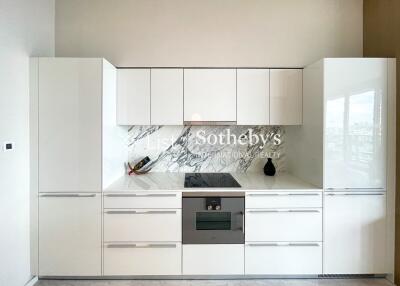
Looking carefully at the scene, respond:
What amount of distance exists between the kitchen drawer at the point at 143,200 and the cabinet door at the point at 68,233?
12 cm

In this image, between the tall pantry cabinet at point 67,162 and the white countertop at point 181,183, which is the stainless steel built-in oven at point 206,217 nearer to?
the white countertop at point 181,183

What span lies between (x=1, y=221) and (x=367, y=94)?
3.14 metres

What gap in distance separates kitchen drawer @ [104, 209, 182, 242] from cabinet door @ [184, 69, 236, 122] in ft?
3.36

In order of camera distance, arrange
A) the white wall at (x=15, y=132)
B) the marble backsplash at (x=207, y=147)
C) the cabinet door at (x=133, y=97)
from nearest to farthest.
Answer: the white wall at (x=15, y=132) → the cabinet door at (x=133, y=97) → the marble backsplash at (x=207, y=147)

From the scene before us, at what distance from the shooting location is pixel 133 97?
2.82 metres

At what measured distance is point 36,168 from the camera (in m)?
2.41

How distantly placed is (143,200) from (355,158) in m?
1.90

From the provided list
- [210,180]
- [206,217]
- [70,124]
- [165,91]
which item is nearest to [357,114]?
[210,180]

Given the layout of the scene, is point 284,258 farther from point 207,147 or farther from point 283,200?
point 207,147

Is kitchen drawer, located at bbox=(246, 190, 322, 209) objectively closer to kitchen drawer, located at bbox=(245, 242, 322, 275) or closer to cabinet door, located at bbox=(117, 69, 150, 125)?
kitchen drawer, located at bbox=(245, 242, 322, 275)

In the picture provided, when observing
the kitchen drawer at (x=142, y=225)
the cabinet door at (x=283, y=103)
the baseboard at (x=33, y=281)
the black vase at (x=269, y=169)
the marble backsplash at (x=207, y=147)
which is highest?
the cabinet door at (x=283, y=103)

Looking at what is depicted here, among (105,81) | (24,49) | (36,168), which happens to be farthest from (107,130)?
(24,49)

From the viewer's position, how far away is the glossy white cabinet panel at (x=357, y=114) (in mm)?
2416

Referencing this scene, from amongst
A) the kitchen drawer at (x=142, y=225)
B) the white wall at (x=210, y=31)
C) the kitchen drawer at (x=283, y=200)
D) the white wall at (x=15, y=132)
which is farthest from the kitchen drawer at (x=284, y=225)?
the white wall at (x=15, y=132)
